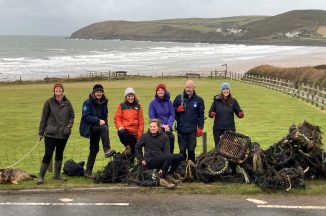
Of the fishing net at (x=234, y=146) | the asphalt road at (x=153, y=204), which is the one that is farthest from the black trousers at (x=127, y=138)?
the fishing net at (x=234, y=146)

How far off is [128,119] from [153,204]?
2.15 metres

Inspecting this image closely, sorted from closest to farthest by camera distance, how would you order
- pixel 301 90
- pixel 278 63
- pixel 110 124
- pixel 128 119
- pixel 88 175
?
pixel 128 119 < pixel 88 175 < pixel 110 124 < pixel 301 90 < pixel 278 63

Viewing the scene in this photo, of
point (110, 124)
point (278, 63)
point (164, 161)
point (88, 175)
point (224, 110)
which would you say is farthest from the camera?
point (278, 63)

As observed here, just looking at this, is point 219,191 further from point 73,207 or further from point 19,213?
point 19,213

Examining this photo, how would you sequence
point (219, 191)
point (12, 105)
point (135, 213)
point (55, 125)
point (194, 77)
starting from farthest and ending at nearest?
point (194, 77) < point (12, 105) < point (55, 125) < point (219, 191) < point (135, 213)

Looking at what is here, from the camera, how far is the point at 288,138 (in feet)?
31.9

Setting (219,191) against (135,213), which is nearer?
(135,213)

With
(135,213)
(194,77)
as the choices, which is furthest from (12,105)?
(194,77)

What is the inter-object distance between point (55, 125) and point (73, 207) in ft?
6.59

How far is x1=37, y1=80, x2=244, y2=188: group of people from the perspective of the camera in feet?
30.8

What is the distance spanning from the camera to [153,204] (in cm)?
831

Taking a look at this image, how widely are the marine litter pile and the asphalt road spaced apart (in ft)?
2.06

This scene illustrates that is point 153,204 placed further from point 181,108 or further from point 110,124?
point 110,124

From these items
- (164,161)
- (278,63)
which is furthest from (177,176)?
(278,63)
